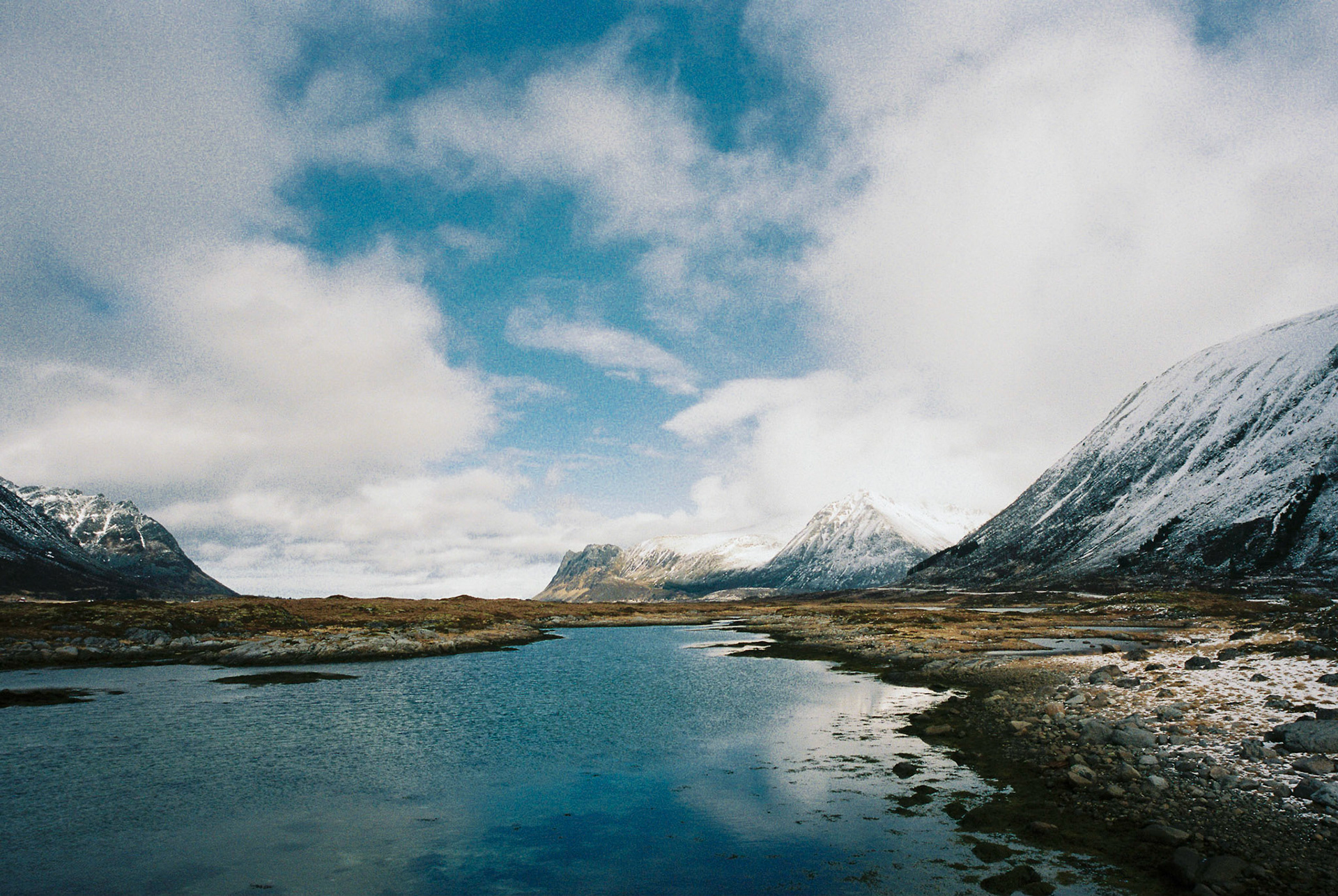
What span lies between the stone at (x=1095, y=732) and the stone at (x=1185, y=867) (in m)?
12.4

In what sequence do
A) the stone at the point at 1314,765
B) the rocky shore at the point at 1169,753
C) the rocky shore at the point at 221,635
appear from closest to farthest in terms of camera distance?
the rocky shore at the point at 1169,753 < the stone at the point at 1314,765 < the rocky shore at the point at 221,635

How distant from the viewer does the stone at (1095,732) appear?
2966 cm

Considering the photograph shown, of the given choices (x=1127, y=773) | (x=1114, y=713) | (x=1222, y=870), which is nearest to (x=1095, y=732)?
(x=1114, y=713)

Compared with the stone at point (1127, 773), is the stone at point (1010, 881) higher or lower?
lower

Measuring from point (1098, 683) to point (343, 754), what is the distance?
47036mm

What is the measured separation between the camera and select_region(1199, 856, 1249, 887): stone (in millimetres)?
16812

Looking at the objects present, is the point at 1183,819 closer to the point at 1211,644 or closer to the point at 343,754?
the point at 343,754

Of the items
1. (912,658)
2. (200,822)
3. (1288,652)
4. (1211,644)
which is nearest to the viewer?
(200,822)

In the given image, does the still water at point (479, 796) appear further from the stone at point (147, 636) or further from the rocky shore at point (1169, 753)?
the stone at point (147, 636)

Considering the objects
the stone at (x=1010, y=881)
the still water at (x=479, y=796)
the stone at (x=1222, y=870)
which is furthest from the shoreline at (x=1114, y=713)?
the still water at (x=479, y=796)

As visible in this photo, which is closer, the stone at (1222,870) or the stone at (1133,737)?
the stone at (1222,870)

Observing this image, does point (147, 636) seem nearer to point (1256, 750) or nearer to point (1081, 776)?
point (1081, 776)

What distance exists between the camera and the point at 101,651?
7781cm

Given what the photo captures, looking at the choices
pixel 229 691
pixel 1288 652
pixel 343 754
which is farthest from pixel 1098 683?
pixel 229 691
